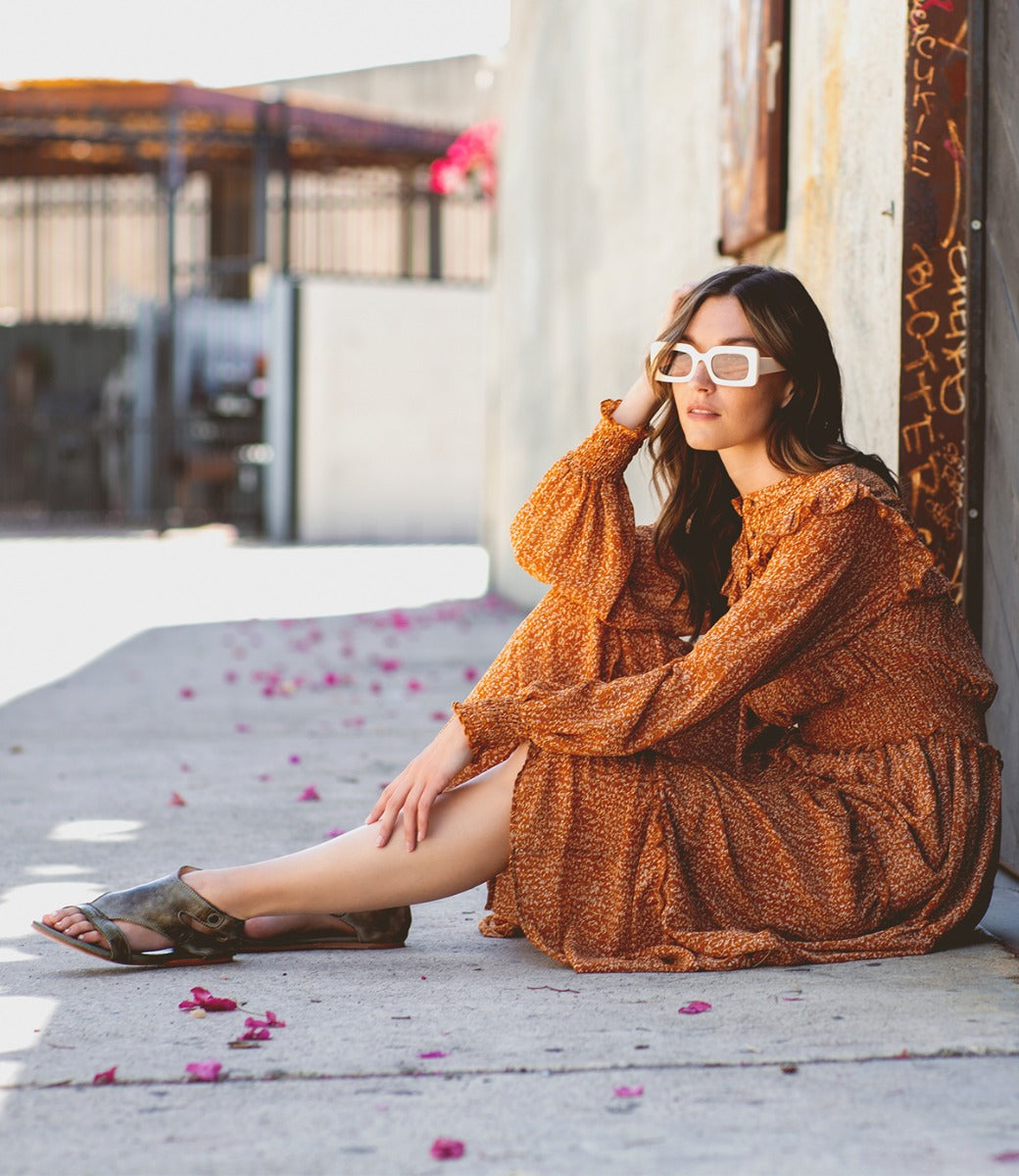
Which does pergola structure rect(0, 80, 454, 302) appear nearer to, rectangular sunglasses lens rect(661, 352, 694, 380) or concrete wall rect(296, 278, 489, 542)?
concrete wall rect(296, 278, 489, 542)

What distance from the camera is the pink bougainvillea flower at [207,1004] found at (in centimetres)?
254

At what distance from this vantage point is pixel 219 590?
12.1 meters

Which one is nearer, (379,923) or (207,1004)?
(207,1004)

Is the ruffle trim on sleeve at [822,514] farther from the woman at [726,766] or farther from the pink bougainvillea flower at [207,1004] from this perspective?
the pink bougainvillea flower at [207,1004]

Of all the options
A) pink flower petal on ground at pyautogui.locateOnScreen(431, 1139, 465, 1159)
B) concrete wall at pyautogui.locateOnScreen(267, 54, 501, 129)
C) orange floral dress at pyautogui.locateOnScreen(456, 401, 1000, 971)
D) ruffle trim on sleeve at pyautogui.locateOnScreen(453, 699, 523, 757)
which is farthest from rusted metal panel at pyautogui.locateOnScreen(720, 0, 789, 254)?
concrete wall at pyautogui.locateOnScreen(267, 54, 501, 129)

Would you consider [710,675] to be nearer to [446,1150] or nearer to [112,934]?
[446,1150]

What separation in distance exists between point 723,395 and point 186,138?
20330 millimetres

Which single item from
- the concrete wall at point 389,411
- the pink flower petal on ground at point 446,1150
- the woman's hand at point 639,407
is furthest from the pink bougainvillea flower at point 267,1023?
the concrete wall at point 389,411

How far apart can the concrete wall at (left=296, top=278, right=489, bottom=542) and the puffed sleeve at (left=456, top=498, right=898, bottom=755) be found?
1677cm

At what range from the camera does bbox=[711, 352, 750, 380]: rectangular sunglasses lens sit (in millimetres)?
2803

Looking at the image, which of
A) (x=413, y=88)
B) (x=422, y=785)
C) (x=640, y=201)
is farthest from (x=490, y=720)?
(x=413, y=88)

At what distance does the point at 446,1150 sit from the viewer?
6.31 ft

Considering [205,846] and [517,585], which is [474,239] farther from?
[205,846]

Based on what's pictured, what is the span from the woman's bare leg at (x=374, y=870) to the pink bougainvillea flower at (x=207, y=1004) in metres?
0.25
